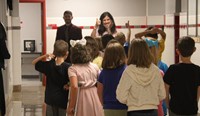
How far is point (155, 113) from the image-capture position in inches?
152

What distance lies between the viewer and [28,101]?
921 centimetres

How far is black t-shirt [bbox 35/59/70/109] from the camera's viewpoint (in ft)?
15.3

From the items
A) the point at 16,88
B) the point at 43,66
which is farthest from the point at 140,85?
the point at 16,88

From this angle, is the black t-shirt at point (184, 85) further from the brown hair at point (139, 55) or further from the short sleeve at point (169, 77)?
the brown hair at point (139, 55)

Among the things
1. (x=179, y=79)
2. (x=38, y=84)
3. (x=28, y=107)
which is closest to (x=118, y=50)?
(x=179, y=79)

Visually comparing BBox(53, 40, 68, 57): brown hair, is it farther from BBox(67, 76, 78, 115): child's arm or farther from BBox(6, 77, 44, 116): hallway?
BBox(6, 77, 44, 116): hallway

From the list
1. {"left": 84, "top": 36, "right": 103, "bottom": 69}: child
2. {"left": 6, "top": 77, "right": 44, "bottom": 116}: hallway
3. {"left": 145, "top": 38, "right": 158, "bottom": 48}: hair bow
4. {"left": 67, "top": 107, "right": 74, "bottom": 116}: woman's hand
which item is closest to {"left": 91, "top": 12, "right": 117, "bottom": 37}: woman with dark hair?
{"left": 6, "top": 77, "right": 44, "bottom": 116}: hallway

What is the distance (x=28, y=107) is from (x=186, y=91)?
15.9 feet

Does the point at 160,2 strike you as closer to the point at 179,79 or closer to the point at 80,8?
the point at 80,8

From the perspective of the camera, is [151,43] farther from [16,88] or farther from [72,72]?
[16,88]

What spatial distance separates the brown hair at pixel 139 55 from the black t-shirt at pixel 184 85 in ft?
1.15

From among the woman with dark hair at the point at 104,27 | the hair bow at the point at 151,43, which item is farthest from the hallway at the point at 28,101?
the hair bow at the point at 151,43

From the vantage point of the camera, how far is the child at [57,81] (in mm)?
4652

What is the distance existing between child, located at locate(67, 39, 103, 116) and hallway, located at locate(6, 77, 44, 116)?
3197mm
